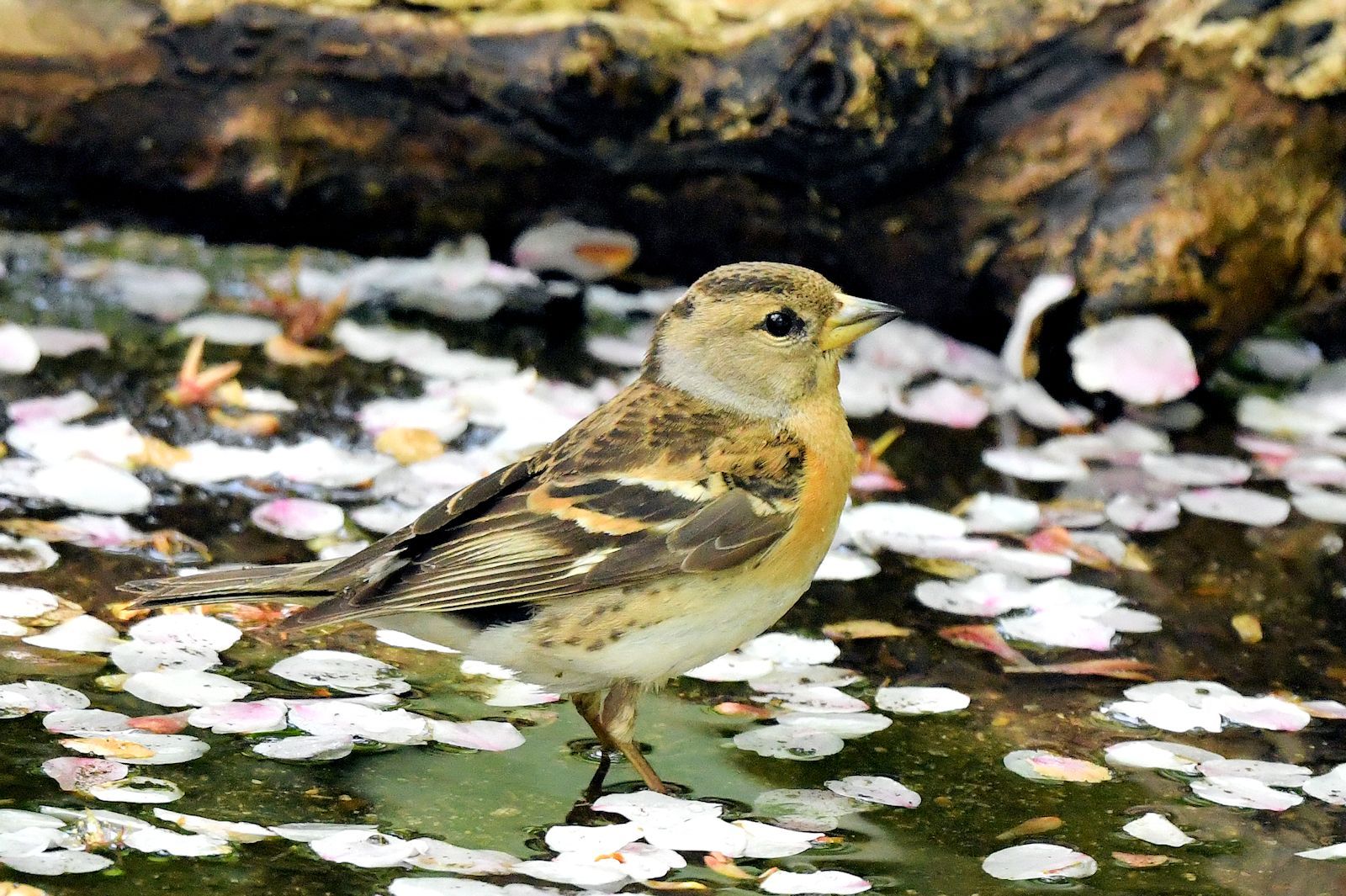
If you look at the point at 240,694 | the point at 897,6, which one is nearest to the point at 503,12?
the point at 897,6

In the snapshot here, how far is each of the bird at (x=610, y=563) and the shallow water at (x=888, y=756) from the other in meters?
0.30

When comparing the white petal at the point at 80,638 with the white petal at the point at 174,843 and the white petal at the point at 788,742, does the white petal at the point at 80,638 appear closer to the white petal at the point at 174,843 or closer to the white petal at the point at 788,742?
the white petal at the point at 174,843

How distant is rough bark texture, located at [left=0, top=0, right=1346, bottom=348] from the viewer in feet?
20.7

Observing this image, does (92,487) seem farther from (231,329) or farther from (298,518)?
(231,329)

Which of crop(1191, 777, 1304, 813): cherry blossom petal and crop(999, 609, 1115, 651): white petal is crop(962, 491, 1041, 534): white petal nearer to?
crop(999, 609, 1115, 651): white petal

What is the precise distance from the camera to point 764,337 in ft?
15.3

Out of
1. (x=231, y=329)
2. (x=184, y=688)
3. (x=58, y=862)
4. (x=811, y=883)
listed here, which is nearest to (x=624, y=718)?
(x=811, y=883)

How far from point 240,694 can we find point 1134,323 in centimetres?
367

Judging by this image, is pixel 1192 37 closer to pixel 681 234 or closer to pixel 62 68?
pixel 681 234

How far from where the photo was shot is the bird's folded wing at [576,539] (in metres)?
4.12

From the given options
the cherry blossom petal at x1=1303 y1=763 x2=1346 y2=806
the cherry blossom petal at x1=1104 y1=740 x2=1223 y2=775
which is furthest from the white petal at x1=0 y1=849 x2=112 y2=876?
the cherry blossom petal at x1=1303 y1=763 x2=1346 y2=806

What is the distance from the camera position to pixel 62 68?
20.9ft

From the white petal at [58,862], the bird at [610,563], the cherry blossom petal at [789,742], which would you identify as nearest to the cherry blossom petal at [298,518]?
the bird at [610,563]

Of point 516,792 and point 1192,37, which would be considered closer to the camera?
point 516,792
